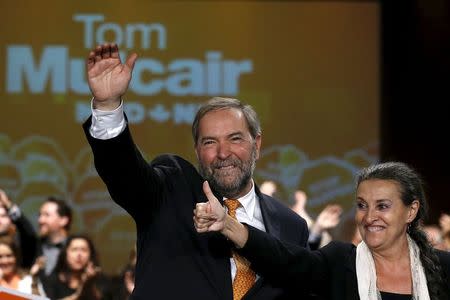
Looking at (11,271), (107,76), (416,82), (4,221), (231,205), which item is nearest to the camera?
(107,76)

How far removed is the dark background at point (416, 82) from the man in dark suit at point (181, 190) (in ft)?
20.3

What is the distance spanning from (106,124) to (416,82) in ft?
22.7

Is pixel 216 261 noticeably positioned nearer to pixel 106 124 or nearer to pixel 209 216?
pixel 209 216

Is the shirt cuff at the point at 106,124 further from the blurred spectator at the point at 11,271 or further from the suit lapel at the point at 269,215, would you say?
the blurred spectator at the point at 11,271

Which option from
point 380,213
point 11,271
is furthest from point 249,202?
point 11,271

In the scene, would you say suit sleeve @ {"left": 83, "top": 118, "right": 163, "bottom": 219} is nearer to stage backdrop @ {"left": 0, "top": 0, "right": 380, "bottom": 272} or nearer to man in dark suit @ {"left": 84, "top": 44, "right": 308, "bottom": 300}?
man in dark suit @ {"left": 84, "top": 44, "right": 308, "bottom": 300}

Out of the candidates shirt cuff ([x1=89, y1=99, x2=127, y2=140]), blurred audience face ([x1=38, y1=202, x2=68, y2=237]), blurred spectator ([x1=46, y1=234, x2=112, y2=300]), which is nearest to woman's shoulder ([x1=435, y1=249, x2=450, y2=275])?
shirt cuff ([x1=89, y1=99, x2=127, y2=140])

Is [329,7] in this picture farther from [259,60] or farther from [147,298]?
[147,298]

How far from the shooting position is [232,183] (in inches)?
118

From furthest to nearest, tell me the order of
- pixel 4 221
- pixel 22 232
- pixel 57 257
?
pixel 22 232 < pixel 57 257 < pixel 4 221

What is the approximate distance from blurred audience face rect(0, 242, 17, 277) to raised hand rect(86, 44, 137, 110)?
2.92m

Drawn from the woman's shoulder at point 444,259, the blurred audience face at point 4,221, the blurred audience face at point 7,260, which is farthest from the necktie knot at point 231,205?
the blurred audience face at point 4,221

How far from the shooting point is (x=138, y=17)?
28.6 ft

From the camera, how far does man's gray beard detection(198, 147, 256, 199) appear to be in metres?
3.01
